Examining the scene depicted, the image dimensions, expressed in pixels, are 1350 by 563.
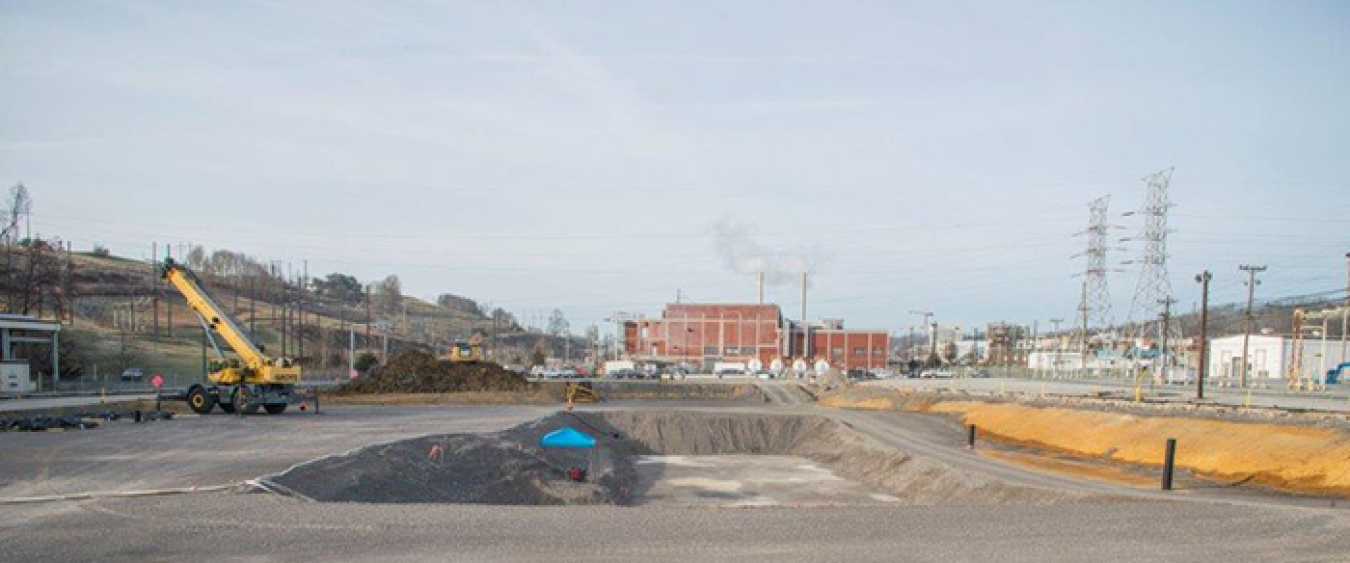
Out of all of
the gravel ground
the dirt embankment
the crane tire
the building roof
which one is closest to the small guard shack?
the building roof

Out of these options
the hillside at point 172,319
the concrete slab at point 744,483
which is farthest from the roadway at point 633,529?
the hillside at point 172,319

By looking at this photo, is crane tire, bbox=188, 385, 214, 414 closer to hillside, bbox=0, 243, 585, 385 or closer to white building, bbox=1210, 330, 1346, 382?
hillside, bbox=0, 243, 585, 385

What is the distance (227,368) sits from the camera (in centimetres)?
4253

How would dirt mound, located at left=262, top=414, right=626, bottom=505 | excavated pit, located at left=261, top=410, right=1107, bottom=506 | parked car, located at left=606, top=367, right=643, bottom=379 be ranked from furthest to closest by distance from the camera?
parked car, located at left=606, top=367, right=643, bottom=379, excavated pit, located at left=261, top=410, right=1107, bottom=506, dirt mound, located at left=262, top=414, right=626, bottom=505

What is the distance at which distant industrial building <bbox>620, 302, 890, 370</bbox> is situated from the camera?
12194 cm

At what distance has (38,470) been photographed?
22.1 metres

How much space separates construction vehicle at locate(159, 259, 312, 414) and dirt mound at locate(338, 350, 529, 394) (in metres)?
20.1

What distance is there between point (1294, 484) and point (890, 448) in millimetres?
14318

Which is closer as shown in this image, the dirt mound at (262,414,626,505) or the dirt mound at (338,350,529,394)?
the dirt mound at (262,414,626,505)

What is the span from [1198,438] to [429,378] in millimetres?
49558

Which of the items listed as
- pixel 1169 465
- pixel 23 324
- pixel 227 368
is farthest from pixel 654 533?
pixel 23 324

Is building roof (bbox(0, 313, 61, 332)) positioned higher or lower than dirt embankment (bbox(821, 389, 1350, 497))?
higher

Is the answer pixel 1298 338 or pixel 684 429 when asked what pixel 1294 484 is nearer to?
pixel 684 429

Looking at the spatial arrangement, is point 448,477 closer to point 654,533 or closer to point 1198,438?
point 654,533
